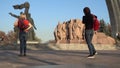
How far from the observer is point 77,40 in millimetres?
32844

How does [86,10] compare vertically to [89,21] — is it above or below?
above

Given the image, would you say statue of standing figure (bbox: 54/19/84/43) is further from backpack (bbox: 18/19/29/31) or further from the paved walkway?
the paved walkway

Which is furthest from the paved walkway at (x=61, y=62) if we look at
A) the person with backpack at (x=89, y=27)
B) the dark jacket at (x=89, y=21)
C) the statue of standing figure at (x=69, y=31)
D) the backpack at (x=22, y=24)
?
the statue of standing figure at (x=69, y=31)

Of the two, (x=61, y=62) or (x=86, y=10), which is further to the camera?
(x=86, y=10)

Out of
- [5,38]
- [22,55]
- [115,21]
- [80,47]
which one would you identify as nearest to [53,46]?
[80,47]

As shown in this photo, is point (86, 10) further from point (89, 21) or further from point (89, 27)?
point (89, 27)

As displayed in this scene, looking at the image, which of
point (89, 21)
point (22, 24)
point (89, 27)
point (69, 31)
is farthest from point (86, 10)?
point (69, 31)

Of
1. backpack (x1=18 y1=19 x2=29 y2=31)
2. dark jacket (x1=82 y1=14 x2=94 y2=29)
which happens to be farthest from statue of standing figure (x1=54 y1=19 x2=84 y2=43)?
dark jacket (x1=82 y1=14 x2=94 y2=29)

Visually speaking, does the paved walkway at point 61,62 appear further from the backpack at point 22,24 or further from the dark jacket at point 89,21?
the backpack at point 22,24

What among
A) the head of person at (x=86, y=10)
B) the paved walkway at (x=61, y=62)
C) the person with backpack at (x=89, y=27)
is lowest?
the paved walkway at (x=61, y=62)

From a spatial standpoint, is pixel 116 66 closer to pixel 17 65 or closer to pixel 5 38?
pixel 17 65

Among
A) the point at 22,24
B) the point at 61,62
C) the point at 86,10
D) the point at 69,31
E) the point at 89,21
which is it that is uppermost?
the point at 69,31

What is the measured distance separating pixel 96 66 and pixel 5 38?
282ft

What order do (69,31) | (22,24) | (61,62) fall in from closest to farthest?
(61,62) < (22,24) < (69,31)
